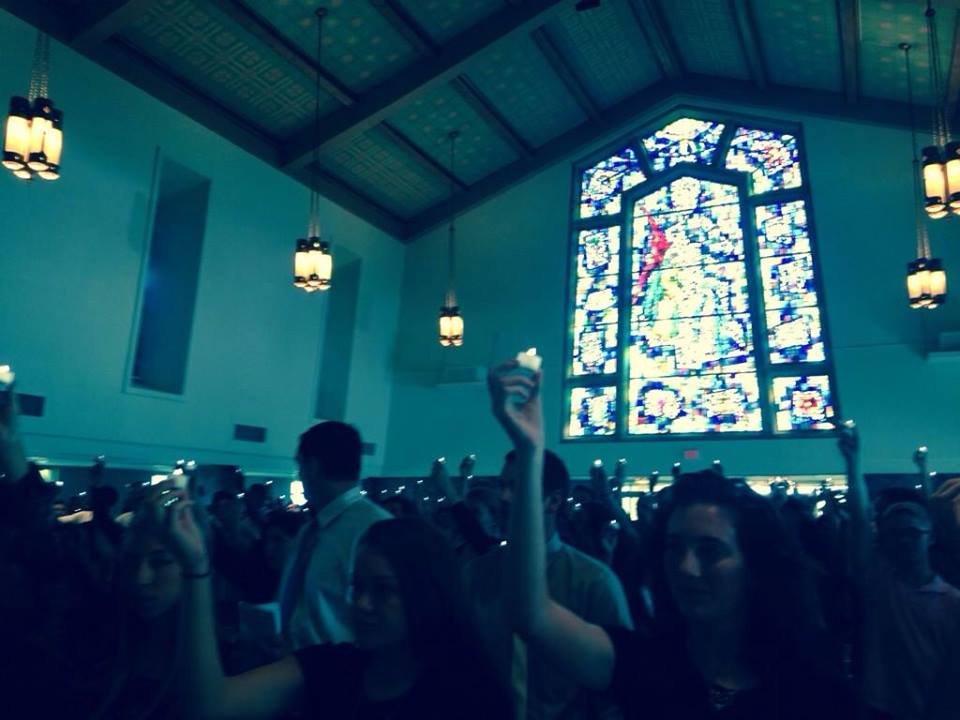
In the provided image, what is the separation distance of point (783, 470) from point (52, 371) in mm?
8476

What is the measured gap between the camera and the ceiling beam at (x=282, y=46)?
775 centimetres

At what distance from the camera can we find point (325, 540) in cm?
240

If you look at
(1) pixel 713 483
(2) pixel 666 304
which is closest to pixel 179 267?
(2) pixel 666 304

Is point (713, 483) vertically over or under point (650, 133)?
under

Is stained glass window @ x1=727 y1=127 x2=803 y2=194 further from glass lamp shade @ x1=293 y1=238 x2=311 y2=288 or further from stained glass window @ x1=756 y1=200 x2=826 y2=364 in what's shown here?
glass lamp shade @ x1=293 y1=238 x2=311 y2=288

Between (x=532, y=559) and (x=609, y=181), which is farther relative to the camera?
(x=609, y=181)

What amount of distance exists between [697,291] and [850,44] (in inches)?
142

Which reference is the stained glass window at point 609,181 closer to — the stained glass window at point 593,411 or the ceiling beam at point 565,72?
the ceiling beam at point 565,72

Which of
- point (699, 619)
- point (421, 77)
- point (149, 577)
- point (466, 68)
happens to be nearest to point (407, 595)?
point (699, 619)

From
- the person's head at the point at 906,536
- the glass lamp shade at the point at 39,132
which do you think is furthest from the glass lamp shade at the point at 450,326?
the person's head at the point at 906,536

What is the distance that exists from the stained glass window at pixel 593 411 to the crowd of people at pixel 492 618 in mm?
8433

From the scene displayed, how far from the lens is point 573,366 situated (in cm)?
1143

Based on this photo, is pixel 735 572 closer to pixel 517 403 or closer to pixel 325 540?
pixel 517 403

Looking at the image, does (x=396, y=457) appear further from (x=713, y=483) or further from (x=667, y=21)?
(x=713, y=483)
